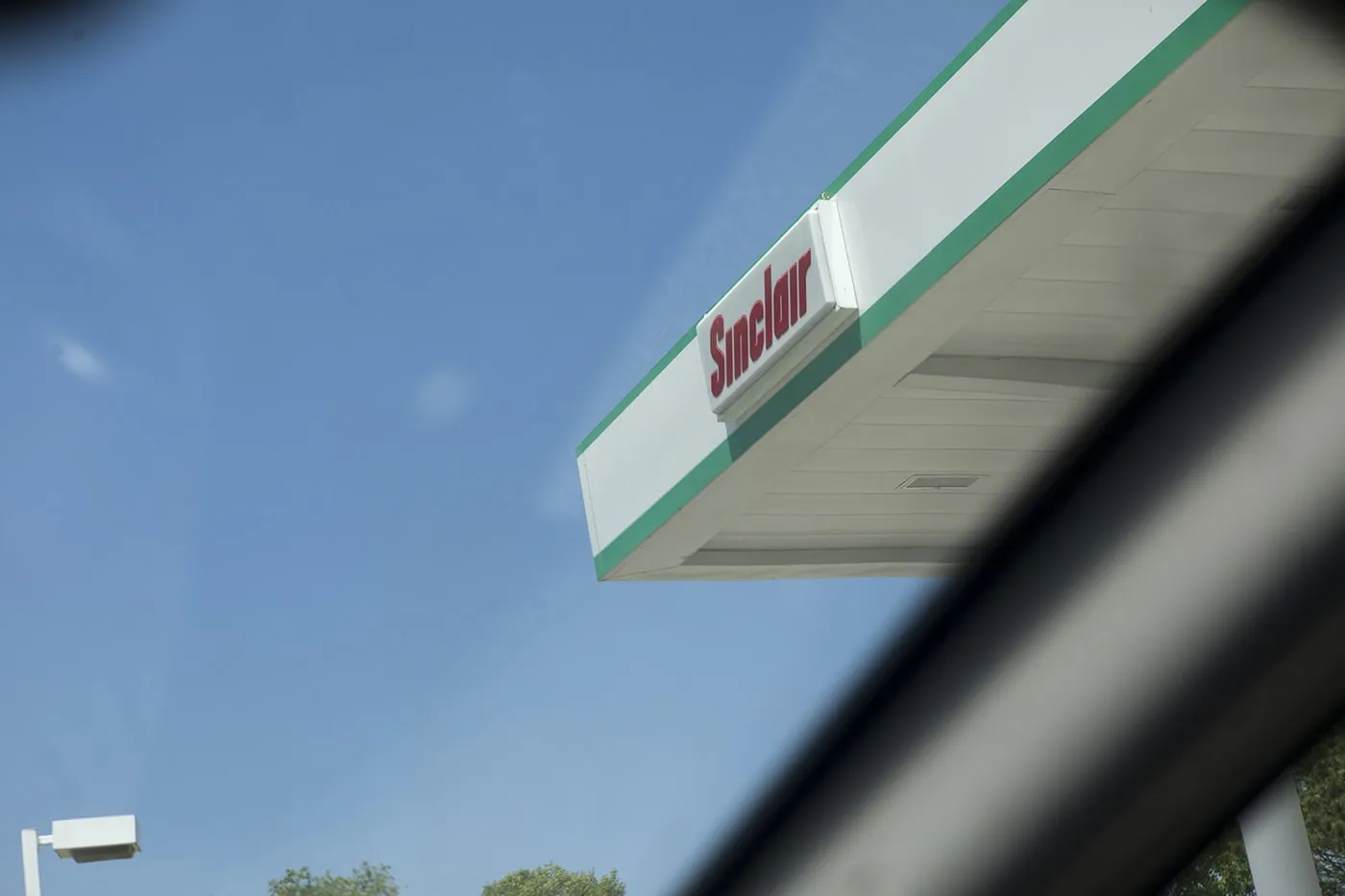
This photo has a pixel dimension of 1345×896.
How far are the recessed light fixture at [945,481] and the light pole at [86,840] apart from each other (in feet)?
16.9

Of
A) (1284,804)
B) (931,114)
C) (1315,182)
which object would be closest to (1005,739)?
(1315,182)

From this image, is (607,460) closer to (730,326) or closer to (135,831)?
(730,326)

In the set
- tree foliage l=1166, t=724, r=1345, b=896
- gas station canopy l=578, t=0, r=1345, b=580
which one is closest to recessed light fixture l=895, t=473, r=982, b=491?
gas station canopy l=578, t=0, r=1345, b=580

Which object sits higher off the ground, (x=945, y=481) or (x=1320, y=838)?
(x=945, y=481)

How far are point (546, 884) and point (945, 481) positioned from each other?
5.12ft

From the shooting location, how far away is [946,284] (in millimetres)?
6617

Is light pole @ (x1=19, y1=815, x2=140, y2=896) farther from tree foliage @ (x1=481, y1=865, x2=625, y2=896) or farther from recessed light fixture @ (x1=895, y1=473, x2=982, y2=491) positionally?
tree foliage @ (x1=481, y1=865, x2=625, y2=896)

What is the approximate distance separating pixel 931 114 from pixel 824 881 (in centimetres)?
547

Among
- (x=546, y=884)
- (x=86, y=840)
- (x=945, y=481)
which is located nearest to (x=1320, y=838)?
(x=945, y=481)

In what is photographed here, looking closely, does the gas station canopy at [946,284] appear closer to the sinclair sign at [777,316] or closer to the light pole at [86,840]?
the sinclair sign at [777,316]

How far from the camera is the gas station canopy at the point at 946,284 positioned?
512 centimetres

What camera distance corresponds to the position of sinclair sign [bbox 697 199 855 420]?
730 centimetres

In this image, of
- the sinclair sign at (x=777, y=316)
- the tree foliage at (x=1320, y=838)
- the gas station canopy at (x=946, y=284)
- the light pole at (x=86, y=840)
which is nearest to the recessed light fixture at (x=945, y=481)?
the gas station canopy at (x=946, y=284)

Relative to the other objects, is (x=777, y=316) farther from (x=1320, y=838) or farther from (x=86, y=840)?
(x=86, y=840)
